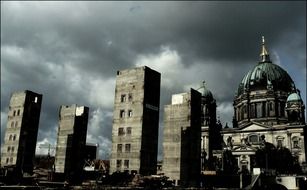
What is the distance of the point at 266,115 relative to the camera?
9944cm

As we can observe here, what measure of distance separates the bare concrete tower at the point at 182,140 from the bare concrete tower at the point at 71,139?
16.1 m

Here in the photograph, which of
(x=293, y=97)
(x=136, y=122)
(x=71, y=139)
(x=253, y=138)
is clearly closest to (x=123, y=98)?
(x=136, y=122)

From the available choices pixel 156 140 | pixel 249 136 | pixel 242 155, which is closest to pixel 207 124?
pixel 249 136

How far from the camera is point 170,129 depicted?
52750 millimetres

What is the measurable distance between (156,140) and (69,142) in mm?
15461

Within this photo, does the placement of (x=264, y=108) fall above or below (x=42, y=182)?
above

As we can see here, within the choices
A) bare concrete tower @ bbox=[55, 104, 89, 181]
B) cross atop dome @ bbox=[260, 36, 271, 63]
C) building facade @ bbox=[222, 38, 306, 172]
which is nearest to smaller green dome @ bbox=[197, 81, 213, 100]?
building facade @ bbox=[222, 38, 306, 172]

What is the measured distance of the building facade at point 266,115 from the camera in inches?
3499

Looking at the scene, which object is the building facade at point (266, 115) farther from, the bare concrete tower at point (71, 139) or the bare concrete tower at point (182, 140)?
the bare concrete tower at point (71, 139)

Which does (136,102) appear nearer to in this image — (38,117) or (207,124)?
(38,117)

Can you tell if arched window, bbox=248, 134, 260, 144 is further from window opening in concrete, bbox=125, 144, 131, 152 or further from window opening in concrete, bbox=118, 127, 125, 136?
window opening in concrete, bbox=125, 144, 131, 152

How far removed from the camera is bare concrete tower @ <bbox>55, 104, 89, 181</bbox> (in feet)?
194

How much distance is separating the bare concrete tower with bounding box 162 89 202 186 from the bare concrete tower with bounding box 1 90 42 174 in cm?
2761

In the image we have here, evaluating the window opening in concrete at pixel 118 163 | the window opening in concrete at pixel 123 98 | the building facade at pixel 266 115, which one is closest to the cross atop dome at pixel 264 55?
the building facade at pixel 266 115
